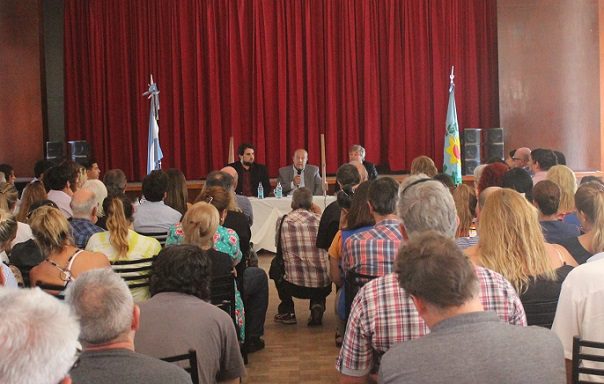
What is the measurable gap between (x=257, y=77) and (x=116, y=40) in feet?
7.59

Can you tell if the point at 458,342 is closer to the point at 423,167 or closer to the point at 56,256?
the point at 56,256

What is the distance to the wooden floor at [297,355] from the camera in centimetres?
523

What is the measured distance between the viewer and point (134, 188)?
39.1ft

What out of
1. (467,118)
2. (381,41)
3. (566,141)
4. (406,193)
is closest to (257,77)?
(381,41)

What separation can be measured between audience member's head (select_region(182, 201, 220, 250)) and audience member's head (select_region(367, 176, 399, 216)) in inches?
34.8

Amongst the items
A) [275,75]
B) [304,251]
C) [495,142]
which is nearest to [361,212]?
[304,251]

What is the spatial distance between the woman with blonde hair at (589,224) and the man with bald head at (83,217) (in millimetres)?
2788

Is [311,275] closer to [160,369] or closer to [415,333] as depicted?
[415,333]

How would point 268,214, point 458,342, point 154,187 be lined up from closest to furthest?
point 458,342, point 154,187, point 268,214

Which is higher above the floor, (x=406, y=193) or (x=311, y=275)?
(x=406, y=193)

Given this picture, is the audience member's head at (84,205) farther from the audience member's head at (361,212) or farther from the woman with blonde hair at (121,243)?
the audience member's head at (361,212)

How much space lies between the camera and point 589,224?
13.1ft

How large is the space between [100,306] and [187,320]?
2.62ft

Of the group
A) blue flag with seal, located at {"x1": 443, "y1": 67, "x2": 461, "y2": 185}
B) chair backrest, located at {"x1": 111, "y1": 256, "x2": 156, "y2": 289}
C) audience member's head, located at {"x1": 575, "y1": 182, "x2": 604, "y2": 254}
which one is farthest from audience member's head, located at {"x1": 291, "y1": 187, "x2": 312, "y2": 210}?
blue flag with seal, located at {"x1": 443, "y1": 67, "x2": 461, "y2": 185}
